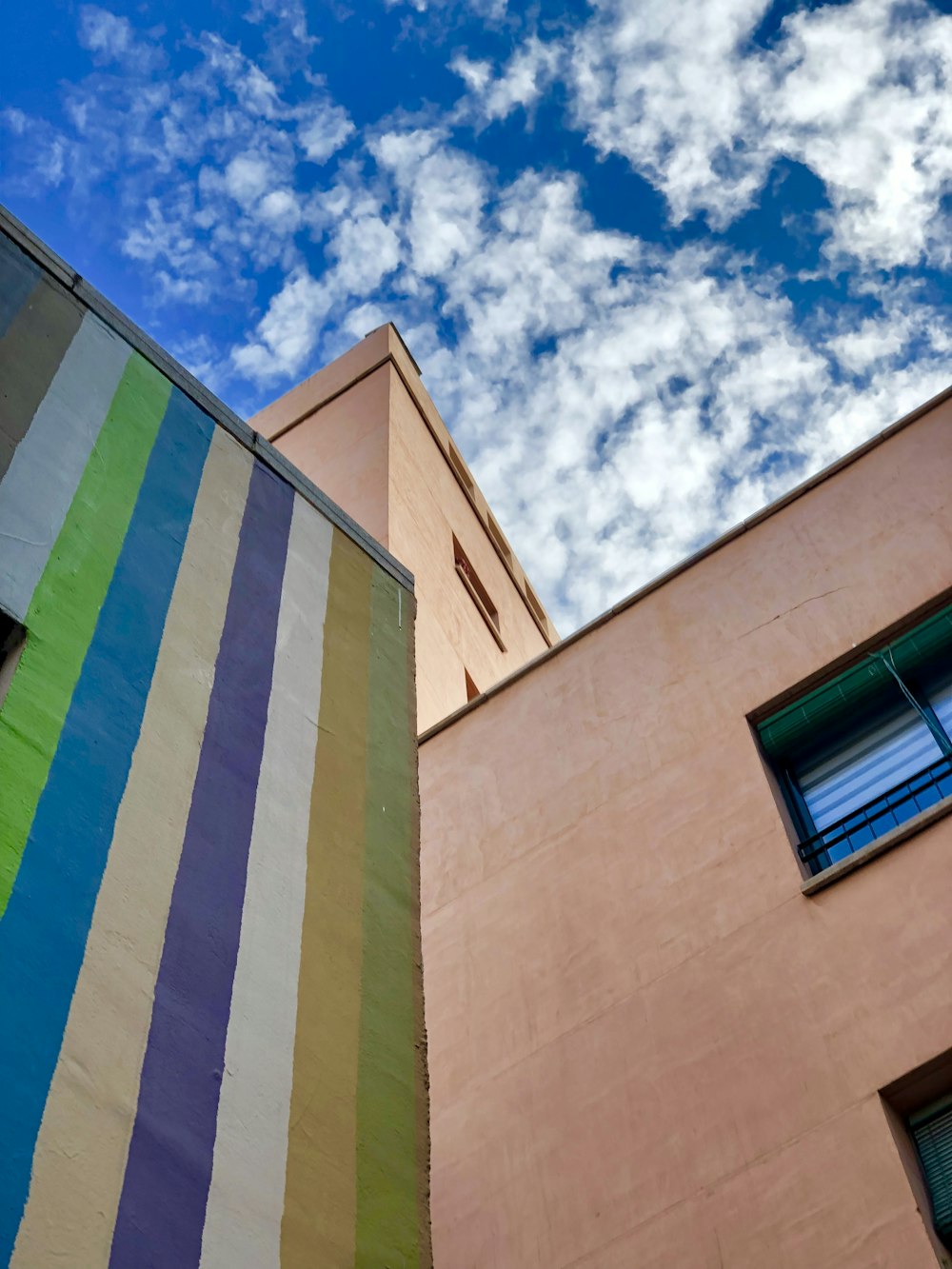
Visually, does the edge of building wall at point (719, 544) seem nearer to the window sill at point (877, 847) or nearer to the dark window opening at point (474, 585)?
the window sill at point (877, 847)

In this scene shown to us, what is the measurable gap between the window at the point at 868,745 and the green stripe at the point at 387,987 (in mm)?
3654

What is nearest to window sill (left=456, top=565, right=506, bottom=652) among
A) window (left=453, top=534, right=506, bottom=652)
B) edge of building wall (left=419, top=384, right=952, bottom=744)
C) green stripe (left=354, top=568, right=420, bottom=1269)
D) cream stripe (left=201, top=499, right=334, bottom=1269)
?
window (left=453, top=534, right=506, bottom=652)

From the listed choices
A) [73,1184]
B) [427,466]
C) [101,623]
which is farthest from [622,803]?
[427,466]

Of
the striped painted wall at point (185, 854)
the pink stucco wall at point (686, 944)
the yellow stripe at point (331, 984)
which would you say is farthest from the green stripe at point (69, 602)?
the pink stucco wall at point (686, 944)

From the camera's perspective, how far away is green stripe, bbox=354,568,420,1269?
16.3 ft

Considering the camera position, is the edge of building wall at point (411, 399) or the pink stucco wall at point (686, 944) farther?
the edge of building wall at point (411, 399)

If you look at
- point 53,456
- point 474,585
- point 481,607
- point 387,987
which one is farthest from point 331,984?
point 474,585

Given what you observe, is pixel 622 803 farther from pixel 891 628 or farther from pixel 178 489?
pixel 178 489

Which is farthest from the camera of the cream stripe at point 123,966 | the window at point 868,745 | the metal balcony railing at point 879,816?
the window at point 868,745

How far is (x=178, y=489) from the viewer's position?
6.92m

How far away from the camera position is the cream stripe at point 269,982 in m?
4.41

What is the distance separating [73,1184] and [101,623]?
2390 mm

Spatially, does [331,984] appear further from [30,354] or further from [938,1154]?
[938,1154]

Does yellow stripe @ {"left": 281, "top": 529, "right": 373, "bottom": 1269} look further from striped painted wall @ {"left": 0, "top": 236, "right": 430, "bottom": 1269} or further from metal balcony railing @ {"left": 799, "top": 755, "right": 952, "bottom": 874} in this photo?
metal balcony railing @ {"left": 799, "top": 755, "right": 952, "bottom": 874}
